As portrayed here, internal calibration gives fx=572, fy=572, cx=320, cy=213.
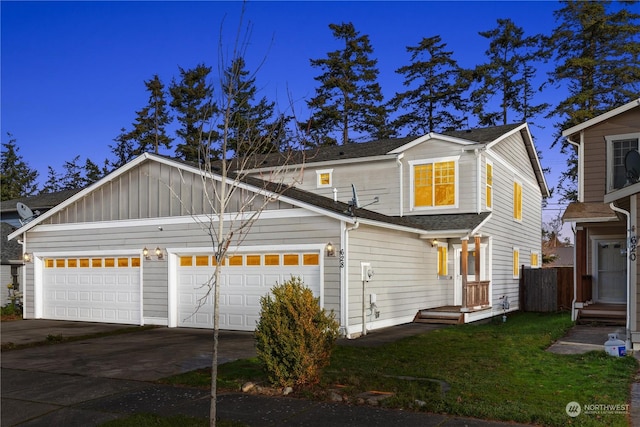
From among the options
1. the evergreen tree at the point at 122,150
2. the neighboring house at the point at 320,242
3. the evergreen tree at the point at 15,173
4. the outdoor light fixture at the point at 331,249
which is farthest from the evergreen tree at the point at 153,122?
the outdoor light fixture at the point at 331,249

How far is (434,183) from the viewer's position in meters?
18.2

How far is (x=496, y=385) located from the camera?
7758 millimetres

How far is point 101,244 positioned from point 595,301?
14607 millimetres

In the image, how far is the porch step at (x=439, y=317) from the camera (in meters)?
16.1

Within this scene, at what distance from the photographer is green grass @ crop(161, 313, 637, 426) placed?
6.61 meters

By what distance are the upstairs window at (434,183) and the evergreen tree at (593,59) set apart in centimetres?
1615

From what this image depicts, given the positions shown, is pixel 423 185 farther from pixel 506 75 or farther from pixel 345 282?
pixel 506 75

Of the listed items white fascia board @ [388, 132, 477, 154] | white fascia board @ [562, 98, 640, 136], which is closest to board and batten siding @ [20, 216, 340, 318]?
white fascia board @ [388, 132, 477, 154]

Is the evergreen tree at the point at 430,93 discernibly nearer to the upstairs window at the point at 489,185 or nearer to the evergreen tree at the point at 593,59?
the evergreen tree at the point at 593,59

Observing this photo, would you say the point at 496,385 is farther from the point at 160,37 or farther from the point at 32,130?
the point at 32,130

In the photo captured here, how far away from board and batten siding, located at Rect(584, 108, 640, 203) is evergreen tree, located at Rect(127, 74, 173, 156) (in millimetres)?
34274

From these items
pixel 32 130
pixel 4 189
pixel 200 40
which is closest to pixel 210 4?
pixel 200 40

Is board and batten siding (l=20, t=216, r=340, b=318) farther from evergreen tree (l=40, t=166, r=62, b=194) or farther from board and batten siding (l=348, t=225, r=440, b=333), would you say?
evergreen tree (l=40, t=166, r=62, b=194)

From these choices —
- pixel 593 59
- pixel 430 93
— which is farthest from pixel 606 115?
pixel 430 93
